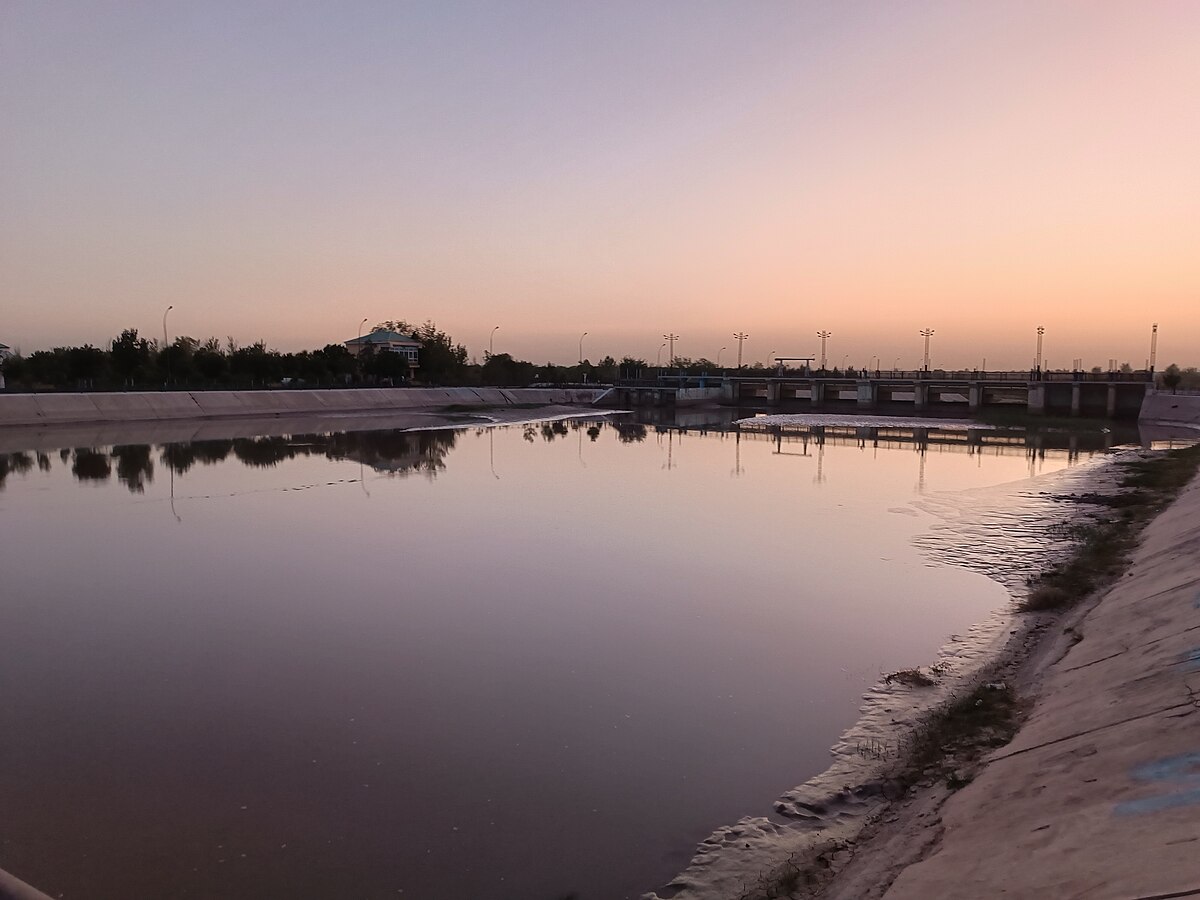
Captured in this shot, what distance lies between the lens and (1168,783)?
221 inches

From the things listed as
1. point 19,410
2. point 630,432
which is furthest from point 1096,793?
point 19,410

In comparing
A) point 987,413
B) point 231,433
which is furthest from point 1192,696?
point 987,413

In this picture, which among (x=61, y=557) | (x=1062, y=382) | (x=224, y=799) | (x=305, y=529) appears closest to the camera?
(x=224, y=799)

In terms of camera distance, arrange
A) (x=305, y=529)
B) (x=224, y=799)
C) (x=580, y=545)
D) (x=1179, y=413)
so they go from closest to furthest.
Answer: (x=224, y=799) < (x=580, y=545) < (x=305, y=529) < (x=1179, y=413)

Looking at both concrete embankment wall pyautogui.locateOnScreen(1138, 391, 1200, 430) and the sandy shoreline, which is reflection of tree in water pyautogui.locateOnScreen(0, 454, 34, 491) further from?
concrete embankment wall pyautogui.locateOnScreen(1138, 391, 1200, 430)

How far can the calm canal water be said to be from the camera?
22.3ft

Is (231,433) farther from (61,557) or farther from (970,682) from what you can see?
(970,682)

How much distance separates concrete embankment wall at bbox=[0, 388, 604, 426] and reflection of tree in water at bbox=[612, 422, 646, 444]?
25079mm

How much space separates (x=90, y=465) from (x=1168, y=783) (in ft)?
127

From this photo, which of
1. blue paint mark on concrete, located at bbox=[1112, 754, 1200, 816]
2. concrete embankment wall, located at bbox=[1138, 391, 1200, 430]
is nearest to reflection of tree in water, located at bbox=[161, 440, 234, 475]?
blue paint mark on concrete, located at bbox=[1112, 754, 1200, 816]

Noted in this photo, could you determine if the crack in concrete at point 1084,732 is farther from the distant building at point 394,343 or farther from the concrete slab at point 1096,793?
the distant building at point 394,343

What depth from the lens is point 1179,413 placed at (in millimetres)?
68688

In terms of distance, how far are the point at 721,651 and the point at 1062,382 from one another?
284ft

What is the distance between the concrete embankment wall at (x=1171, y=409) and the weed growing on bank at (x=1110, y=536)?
137 ft
